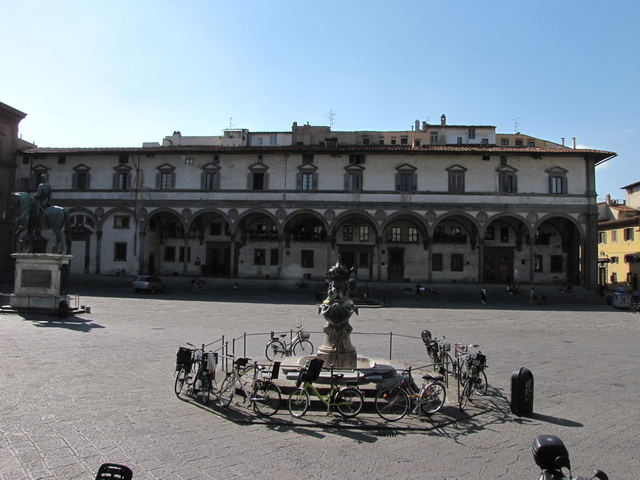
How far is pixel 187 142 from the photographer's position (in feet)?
171

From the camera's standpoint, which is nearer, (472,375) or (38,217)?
(472,375)

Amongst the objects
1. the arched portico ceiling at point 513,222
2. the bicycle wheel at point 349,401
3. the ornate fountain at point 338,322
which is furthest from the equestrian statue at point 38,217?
the arched portico ceiling at point 513,222

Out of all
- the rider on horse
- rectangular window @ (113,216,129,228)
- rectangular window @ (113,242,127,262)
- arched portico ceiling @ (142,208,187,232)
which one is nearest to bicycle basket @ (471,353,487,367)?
the rider on horse

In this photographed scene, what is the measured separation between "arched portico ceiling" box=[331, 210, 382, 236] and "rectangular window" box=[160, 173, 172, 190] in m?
13.1

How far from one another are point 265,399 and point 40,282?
14.4 meters

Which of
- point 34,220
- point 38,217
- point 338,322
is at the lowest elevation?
point 338,322

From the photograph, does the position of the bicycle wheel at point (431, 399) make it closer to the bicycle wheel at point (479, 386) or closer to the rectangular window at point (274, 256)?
the bicycle wheel at point (479, 386)

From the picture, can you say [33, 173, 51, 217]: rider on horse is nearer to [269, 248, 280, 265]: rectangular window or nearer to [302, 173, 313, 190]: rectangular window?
[302, 173, 313, 190]: rectangular window

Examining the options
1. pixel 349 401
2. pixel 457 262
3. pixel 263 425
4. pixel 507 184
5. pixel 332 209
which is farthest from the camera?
pixel 457 262

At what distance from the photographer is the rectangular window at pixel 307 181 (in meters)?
34.2

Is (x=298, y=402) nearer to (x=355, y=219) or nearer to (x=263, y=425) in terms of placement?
(x=263, y=425)

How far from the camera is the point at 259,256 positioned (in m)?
36.7

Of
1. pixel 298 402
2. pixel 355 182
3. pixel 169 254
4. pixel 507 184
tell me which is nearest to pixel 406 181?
pixel 355 182

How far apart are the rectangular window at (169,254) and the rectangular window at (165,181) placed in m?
5.35
